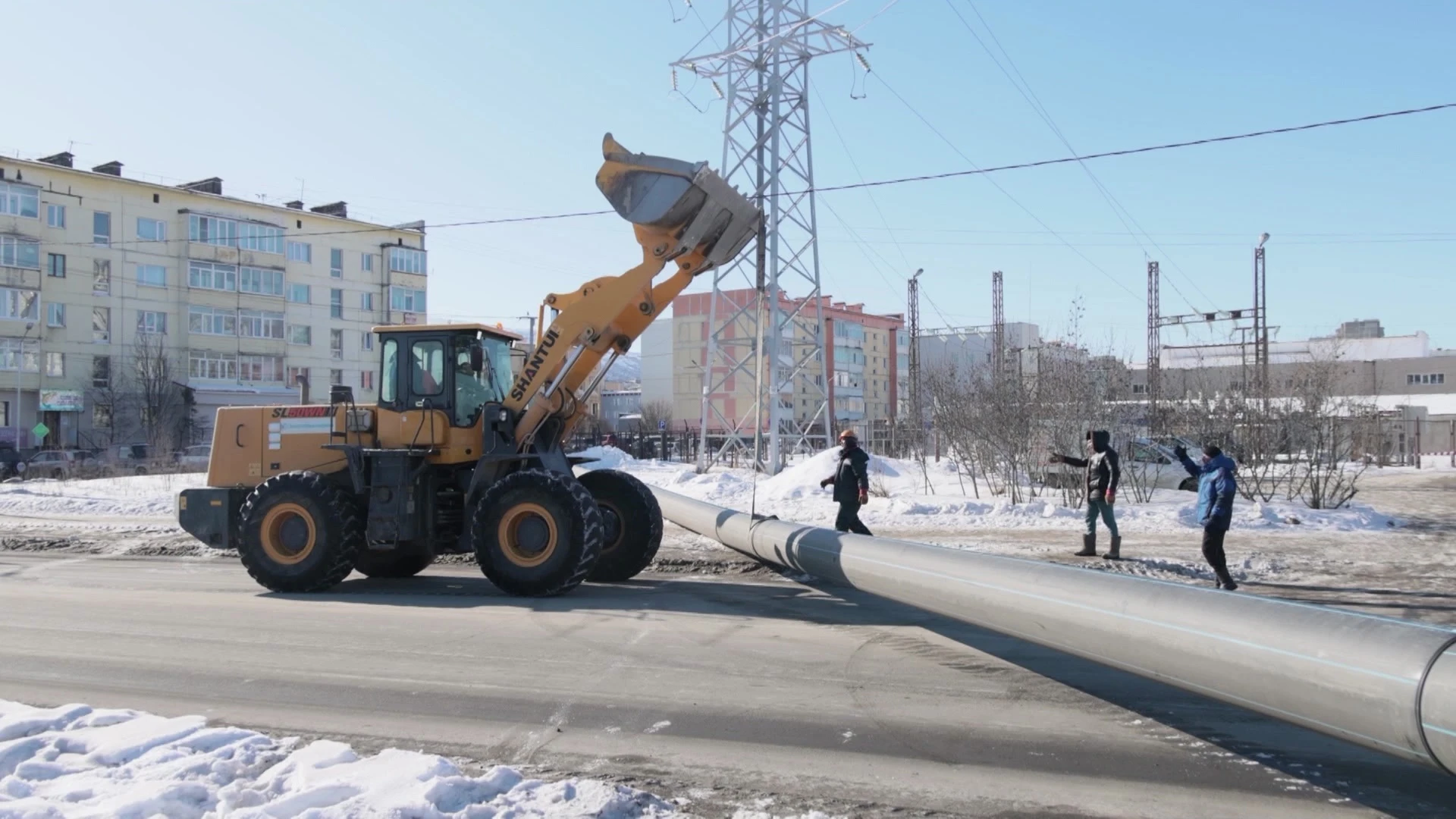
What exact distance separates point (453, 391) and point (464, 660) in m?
4.19

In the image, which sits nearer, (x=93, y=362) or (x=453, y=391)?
(x=453, y=391)

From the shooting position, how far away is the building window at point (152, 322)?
57.9m

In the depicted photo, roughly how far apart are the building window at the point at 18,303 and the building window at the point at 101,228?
173 inches

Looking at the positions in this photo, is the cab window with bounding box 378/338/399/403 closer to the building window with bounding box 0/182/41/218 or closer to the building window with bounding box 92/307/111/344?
the building window with bounding box 0/182/41/218

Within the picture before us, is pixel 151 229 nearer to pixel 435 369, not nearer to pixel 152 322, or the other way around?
pixel 152 322

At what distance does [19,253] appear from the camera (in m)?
53.1

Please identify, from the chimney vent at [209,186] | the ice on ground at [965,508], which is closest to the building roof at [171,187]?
the chimney vent at [209,186]

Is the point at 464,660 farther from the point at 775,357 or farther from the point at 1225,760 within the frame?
the point at 775,357

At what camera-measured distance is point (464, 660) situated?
7832 millimetres

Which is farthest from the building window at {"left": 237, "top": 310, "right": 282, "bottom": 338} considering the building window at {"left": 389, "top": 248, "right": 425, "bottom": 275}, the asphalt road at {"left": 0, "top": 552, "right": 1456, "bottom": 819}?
the asphalt road at {"left": 0, "top": 552, "right": 1456, "bottom": 819}

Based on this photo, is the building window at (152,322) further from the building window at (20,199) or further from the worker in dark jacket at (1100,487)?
the worker in dark jacket at (1100,487)

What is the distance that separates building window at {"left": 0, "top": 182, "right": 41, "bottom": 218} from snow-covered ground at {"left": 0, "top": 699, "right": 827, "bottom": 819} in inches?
2293

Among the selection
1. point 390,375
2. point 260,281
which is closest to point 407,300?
point 260,281

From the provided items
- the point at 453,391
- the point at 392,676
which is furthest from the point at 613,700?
the point at 453,391
